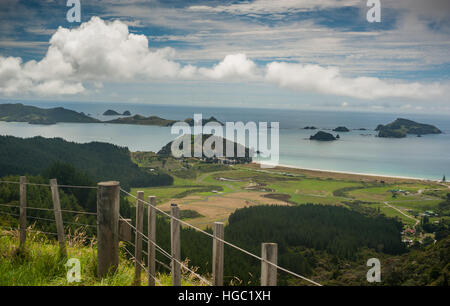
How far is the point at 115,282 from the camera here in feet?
13.9

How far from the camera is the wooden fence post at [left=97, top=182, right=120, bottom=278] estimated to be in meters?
4.23

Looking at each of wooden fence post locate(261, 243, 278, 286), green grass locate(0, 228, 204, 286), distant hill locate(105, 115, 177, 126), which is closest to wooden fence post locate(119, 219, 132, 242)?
green grass locate(0, 228, 204, 286)

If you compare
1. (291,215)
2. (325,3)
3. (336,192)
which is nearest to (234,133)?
(336,192)

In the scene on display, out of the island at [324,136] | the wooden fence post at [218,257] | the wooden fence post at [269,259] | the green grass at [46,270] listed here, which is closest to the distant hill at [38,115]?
the island at [324,136]

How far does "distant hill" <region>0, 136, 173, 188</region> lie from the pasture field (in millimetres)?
8204

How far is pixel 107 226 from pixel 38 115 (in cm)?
16481

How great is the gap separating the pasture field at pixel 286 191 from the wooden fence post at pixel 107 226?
207 feet

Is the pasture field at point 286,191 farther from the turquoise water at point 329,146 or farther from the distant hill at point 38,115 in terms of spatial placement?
the distant hill at point 38,115

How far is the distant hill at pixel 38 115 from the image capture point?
458 feet

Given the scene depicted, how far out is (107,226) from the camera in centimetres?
428

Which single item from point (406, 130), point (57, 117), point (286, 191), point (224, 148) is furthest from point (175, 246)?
point (406, 130)

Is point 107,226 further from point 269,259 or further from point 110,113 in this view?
point 110,113
